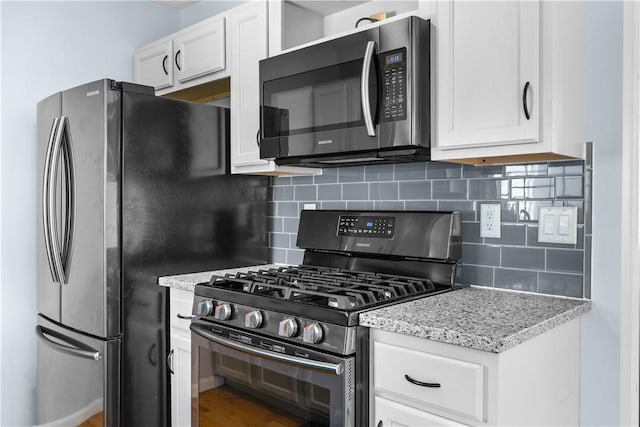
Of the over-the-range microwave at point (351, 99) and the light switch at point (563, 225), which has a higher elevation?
the over-the-range microwave at point (351, 99)

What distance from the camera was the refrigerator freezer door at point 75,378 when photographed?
2.12 meters

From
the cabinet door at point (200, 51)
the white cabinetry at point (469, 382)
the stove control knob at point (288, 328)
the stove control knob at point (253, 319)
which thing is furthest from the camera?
the cabinet door at point (200, 51)

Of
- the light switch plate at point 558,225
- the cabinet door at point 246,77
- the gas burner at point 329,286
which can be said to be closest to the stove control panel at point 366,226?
the gas burner at point 329,286

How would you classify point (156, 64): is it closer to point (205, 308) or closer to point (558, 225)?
point (205, 308)

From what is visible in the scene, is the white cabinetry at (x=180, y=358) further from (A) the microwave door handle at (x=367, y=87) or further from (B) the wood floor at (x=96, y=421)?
(A) the microwave door handle at (x=367, y=87)

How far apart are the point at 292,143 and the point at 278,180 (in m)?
0.65

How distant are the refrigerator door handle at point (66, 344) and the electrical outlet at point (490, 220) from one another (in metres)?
1.61

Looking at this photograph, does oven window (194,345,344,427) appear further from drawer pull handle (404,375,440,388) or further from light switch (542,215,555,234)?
light switch (542,215,555,234)

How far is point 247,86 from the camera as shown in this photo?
7.90 feet

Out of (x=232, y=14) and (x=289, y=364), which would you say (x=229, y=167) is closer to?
(x=232, y=14)

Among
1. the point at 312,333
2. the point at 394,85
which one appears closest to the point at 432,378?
the point at 312,333
